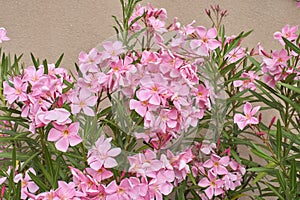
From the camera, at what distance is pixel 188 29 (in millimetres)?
1110

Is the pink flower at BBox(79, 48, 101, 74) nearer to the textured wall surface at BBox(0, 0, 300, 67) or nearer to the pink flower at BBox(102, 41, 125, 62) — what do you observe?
the pink flower at BBox(102, 41, 125, 62)

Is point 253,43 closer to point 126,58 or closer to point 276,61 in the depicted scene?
point 276,61

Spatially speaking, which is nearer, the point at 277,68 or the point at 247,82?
the point at 277,68

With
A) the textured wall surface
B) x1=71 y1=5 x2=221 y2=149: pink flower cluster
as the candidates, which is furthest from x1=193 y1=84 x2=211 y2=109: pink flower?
the textured wall surface

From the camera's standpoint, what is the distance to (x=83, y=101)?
79cm

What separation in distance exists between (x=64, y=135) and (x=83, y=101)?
0.24 ft

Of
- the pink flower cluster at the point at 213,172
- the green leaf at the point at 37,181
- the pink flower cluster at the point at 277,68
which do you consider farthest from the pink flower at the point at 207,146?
the green leaf at the point at 37,181

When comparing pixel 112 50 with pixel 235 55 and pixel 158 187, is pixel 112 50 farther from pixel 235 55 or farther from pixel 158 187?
pixel 235 55

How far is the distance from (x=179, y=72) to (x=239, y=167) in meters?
0.37

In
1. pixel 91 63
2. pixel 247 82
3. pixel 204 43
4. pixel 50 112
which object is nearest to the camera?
pixel 50 112

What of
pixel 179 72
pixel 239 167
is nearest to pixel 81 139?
pixel 179 72

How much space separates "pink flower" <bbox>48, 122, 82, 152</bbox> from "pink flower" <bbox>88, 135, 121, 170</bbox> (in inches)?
1.6

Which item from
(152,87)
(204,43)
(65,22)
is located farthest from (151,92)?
(65,22)

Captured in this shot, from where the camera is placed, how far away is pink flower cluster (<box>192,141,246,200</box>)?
0.99 m
